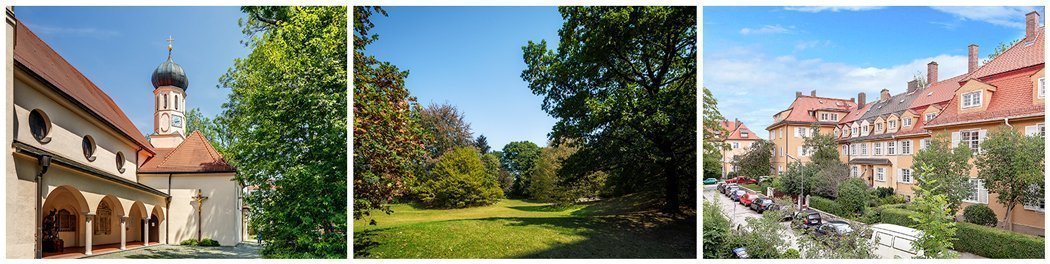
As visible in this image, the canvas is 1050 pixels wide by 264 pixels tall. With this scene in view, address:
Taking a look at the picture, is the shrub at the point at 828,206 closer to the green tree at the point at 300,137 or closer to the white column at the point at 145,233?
the green tree at the point at 300,137

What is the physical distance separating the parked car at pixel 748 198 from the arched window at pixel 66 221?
4.63 metres

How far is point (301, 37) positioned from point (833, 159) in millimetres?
4213

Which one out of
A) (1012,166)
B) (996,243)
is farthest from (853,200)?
(1012,166)

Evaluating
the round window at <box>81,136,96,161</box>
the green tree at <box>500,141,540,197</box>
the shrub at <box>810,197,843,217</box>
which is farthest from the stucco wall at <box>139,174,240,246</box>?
the shrub at <box>810,197,843,217</box>

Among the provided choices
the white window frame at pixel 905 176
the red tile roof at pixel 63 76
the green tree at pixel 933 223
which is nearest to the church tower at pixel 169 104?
the red tile roof at pixel 63 76

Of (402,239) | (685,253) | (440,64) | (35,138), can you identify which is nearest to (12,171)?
(35,138)

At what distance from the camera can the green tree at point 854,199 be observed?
3971 millimetres

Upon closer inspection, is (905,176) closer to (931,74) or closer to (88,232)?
(931,74)

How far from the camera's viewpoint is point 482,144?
4215mm

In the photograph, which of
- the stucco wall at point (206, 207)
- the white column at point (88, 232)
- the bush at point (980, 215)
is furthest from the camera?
the stucco wall at point (206, 207)

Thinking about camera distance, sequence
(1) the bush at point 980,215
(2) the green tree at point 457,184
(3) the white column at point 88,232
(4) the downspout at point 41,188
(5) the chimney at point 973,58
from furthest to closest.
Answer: (2) the green tree at point 457,184
(5) the chimney at point 973,58
(1) the bush at point 980,215
(3) the white column at point 88,232
(4) the downspout at point 41,188

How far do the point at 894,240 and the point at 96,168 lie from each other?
5711mm

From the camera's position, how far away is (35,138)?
355 centimetres

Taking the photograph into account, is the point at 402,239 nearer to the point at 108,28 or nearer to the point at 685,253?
the point at 685,253
